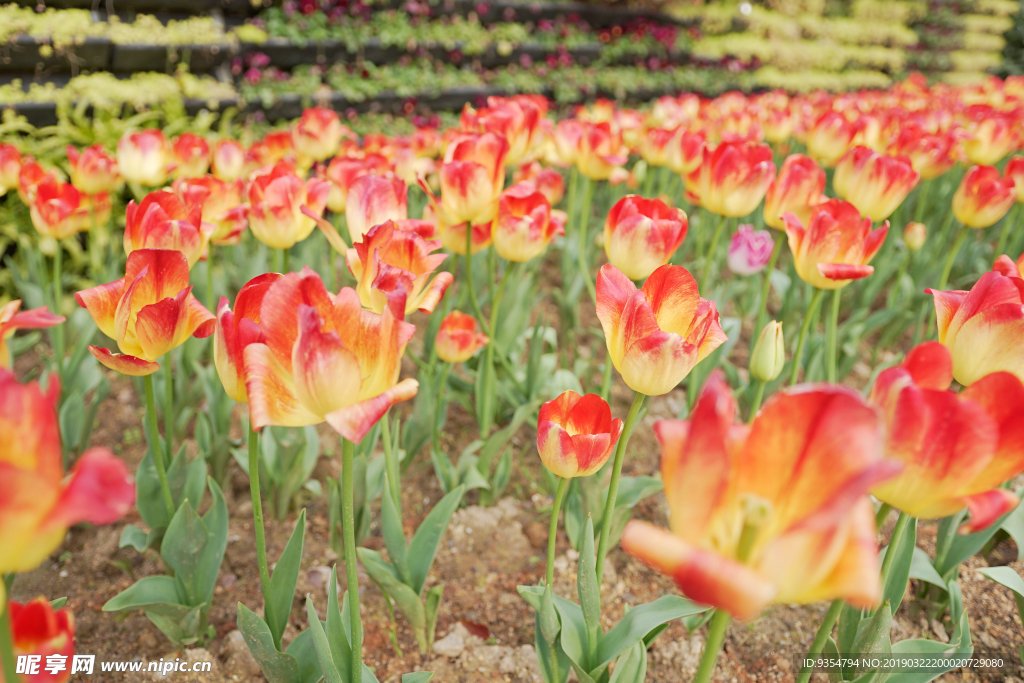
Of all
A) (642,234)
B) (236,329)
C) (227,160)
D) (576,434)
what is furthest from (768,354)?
(227,160)

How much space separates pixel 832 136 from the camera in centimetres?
250

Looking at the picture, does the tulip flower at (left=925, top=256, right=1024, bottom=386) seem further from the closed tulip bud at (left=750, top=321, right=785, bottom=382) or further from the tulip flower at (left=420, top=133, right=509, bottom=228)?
the tulip flower at (left=420, top=133, right=509, bottom=228)

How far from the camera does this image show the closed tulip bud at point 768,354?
1.19m

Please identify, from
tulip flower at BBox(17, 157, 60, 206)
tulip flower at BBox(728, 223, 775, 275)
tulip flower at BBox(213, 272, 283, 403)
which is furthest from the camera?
tulip flower at BBox(728, 223, 775, 275)

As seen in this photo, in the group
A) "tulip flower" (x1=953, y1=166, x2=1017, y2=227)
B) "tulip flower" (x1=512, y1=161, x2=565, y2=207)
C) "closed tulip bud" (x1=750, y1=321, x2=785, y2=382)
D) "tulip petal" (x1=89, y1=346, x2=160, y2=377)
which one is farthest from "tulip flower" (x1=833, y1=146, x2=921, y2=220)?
"tulip petal" (x1=89, y1=346, x2=160, y2=377)

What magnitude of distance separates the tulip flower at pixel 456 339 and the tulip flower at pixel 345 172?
396mm

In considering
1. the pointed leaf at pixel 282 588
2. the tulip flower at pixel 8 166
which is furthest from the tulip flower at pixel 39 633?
the tulip flower at pixel 8 166

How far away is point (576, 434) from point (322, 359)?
0.46m

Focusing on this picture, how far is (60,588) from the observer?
1479 millimetres

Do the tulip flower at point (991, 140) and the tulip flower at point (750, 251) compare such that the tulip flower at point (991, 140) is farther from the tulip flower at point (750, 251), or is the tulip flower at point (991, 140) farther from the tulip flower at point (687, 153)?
the tulip flower at point (687, 153)

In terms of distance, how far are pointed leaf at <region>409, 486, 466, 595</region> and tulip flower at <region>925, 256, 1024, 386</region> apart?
0.84 metres

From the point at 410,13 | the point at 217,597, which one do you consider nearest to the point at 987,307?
the point at 217,597

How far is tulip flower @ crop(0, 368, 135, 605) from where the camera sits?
0.43 m

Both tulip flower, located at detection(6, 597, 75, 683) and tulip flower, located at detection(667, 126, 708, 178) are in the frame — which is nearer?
tulip flower, located at detection(6, 597, 75, 683)
